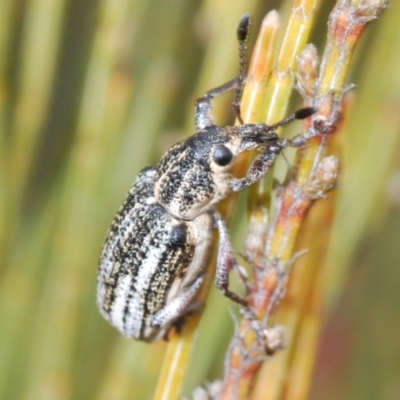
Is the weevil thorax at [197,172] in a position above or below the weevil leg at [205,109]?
below

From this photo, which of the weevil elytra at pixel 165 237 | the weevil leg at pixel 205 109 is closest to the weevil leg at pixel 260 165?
the weevil elytra at pixel 165 237

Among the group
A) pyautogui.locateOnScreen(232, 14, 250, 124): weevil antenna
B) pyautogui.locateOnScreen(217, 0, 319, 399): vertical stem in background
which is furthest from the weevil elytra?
pyautogui.locateOnScreen(217, 0, 319, 399): vertical stem in background

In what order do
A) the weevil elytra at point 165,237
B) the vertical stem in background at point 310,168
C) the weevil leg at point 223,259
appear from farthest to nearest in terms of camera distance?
the weevil elytra at point 165,237, the weevil leg at point 223,259, the vertical stem in background at point 310,168

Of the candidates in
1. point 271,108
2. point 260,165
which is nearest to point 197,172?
point 260,165

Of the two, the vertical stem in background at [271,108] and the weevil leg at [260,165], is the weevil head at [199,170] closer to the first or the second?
the weevil leg at [260,165]

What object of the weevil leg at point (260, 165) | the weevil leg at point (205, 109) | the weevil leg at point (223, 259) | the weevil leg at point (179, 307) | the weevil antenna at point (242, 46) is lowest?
the weevil leg at point (179, 307)

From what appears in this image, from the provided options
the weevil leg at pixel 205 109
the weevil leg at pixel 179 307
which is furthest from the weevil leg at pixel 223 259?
the weevil leg at pixel 205 109

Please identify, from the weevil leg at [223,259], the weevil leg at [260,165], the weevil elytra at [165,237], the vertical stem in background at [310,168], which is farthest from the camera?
the weevil elytra at [165,237]

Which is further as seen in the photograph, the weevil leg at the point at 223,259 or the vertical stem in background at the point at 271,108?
the weevil leg at the point at 223,259

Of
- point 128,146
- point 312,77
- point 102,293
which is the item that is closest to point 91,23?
point 128,146
